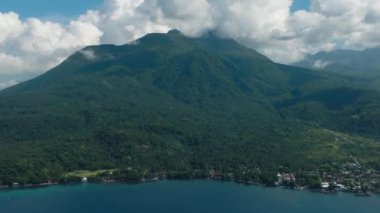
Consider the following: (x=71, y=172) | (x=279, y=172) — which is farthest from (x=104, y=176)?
(x=279, y=172)

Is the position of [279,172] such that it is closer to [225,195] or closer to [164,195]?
[225,195]

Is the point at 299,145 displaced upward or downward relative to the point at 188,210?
upward

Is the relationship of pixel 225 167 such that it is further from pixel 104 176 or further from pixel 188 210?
pixel 188 210

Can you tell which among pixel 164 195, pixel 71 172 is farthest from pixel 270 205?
pixel 71 172

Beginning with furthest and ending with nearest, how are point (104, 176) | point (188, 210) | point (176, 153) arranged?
point (176, 153)
point (104, 176)
point (188, 210)

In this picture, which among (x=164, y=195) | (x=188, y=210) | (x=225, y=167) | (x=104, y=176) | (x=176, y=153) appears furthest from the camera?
(x=176, y=153)

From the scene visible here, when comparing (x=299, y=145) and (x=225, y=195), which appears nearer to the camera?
(x=225, y=195)
